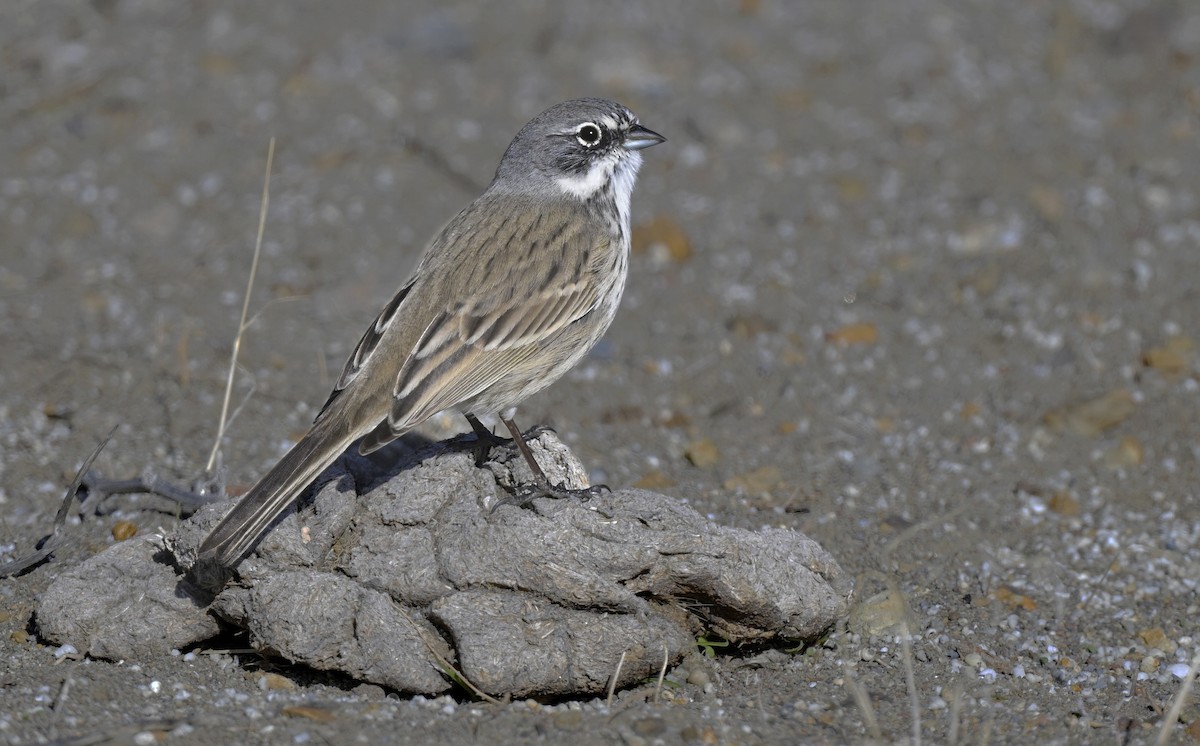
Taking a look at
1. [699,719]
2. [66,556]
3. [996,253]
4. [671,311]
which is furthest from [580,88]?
[699,719]

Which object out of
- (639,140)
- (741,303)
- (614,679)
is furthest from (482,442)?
(741,303)

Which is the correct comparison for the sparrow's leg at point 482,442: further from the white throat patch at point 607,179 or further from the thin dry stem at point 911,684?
the thin dry stem at point 911,684

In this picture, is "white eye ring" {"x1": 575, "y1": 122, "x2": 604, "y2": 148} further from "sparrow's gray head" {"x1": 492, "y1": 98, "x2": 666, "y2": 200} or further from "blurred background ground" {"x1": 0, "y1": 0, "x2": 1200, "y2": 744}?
"blurred background ground" {"x1": 0, "y1": 0, "x2": 1200, "y2": 744}

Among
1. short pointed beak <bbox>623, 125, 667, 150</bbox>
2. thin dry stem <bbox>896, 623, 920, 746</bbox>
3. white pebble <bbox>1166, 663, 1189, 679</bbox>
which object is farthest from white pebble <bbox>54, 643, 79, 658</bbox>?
white pebble <bbox>1166, 663, 1189, 679</bbox>

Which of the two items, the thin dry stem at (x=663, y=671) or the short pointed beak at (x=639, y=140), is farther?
the short pointed beak at (x=639, y=140)

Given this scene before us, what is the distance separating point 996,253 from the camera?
29.2 feet

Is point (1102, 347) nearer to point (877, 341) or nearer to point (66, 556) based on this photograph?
point (877, 341)

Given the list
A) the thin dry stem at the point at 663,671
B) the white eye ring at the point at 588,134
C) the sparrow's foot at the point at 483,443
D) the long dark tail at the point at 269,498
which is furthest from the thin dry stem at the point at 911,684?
the white eye ring at the point at 588,134

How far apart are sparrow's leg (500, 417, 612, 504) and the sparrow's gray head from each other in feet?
4.14

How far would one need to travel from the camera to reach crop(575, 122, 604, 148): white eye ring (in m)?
6.11

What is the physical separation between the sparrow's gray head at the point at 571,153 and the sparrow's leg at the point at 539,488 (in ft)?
4.14

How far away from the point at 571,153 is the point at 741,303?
264 centimetres

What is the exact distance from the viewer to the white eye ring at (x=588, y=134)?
20.0 feet

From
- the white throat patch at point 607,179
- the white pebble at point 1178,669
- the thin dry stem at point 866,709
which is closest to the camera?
the thin dry stem at point 866,709
